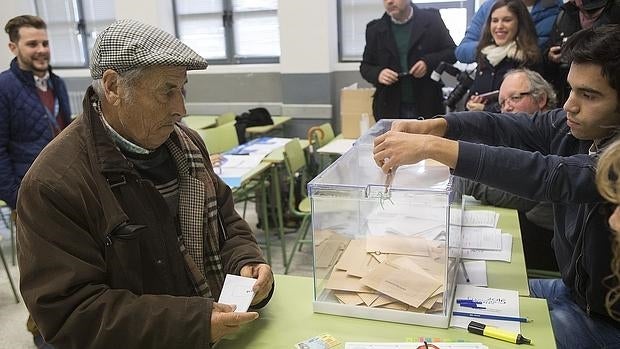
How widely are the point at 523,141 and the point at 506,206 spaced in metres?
0.43

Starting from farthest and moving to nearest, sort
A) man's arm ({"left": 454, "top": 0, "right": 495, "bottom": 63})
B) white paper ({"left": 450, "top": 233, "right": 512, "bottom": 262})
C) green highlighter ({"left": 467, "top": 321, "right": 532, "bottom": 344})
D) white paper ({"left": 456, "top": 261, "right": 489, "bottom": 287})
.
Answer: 1. man's arm ({"left": 454, "top": 0, "right": 495, "bottom": 63})
2. white paper ({"left": 450, "top": 233, "right": 512, "bottom": 262})
3. white paper ({"left": 456, "top": 261, "right": 489, "bottom": 287})
4. green highlighter ({"left": 467, "top": 321, "right": 532, "bottom": 344})

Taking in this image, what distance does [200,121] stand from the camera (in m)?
5.76

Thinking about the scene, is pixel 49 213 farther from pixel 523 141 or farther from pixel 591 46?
pixel 523 141

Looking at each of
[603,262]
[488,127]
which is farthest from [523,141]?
[603,262]

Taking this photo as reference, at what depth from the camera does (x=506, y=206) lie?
91.6 inches

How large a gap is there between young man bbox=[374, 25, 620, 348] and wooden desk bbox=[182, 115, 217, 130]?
3887 millimetres

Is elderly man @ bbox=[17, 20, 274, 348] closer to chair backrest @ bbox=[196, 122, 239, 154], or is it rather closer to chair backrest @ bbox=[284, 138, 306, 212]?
chair backrest @ bbox=[284, 138, 306, 212]

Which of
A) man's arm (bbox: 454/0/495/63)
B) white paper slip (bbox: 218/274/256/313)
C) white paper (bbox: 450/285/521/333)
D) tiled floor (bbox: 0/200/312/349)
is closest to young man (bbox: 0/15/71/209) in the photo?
tiled floor (bbox: 0/200/312/349)

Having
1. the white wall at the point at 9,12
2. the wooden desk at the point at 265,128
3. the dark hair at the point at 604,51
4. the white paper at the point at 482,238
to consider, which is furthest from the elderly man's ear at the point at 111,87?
the white wall at the point at 9,12

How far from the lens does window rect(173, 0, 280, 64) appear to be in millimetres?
6004

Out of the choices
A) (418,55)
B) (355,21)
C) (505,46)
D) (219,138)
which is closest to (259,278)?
(505,46)

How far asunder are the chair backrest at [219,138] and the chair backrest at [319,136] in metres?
0.64

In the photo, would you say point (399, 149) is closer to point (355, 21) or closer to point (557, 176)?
point (557, 176)

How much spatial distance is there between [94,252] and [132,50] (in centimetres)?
49
